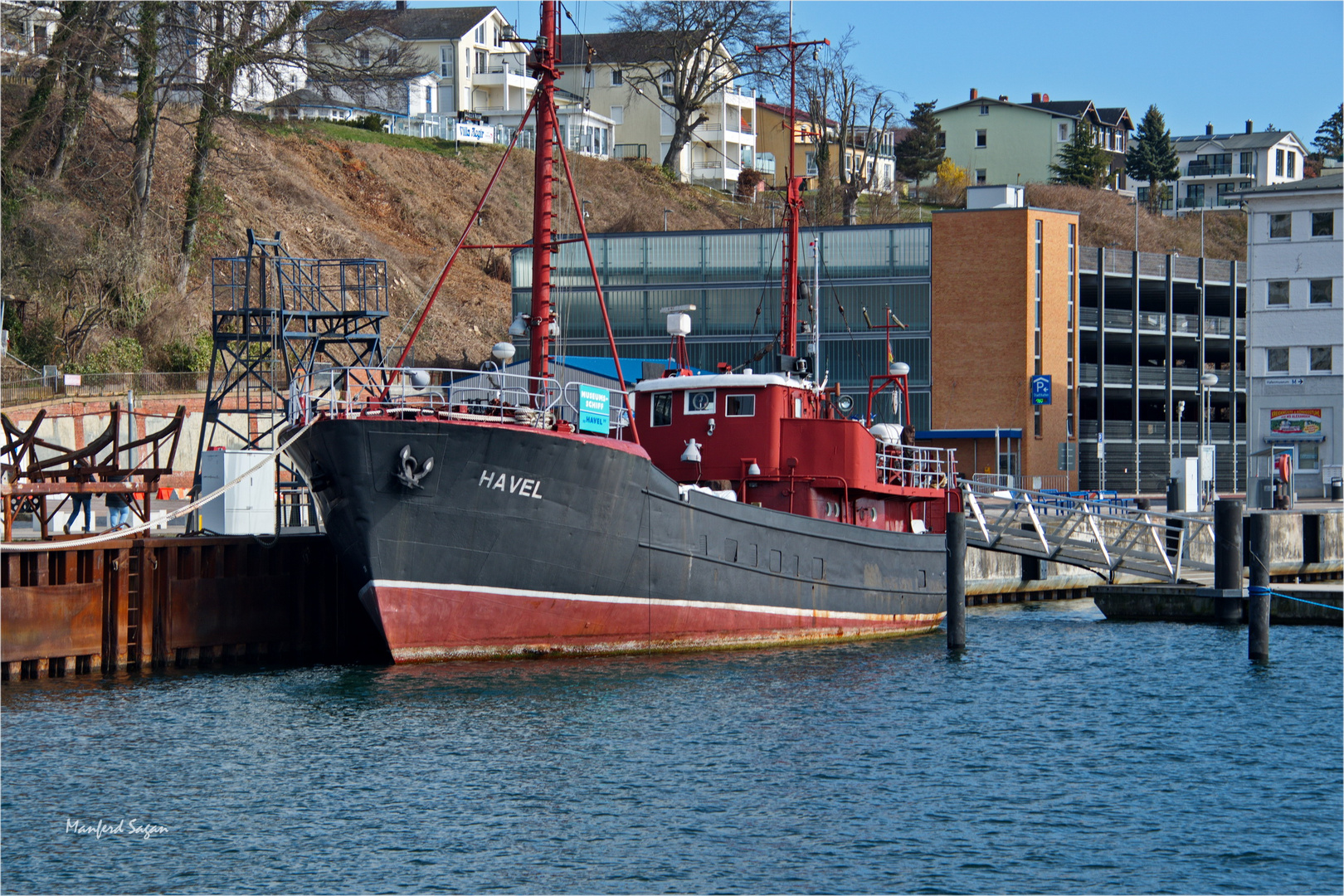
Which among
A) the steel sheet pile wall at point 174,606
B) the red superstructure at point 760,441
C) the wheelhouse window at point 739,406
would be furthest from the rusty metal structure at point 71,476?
the wheelhouse window at point 739,406

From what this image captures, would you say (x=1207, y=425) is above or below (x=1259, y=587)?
above

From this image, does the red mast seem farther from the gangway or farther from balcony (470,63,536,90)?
balcony (470,63,536,90)

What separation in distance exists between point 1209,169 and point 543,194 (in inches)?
4356

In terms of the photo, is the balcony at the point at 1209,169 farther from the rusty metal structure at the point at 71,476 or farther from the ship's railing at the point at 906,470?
the rusty metal structure at the point at 71,476

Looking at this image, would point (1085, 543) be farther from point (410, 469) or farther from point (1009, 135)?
point (1009, 135)

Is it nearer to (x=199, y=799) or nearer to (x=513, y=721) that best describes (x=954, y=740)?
(x=513, y=721)

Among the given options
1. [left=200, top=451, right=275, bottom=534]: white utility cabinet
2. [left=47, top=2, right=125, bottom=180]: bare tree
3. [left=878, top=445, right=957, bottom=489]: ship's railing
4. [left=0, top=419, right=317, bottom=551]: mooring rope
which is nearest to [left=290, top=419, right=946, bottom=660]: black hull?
[left=0, top=419, right=317, bottom=551]: mooring rope

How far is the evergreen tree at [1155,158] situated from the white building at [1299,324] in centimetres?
6379

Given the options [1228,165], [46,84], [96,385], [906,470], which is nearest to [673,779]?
[906,470]

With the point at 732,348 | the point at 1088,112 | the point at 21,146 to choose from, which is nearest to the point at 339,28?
the point at 21,146

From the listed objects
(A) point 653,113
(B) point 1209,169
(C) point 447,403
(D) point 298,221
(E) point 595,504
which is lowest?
(E) point 595,504

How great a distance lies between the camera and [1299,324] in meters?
55.5

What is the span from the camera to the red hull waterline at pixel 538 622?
23766mm

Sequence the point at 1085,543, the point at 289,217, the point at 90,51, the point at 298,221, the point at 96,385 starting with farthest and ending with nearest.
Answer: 1. the point at 298,221
2. the point at 289,217
3. the point at 90,51
4. the point at 96,385
5. the point at 1085,543
